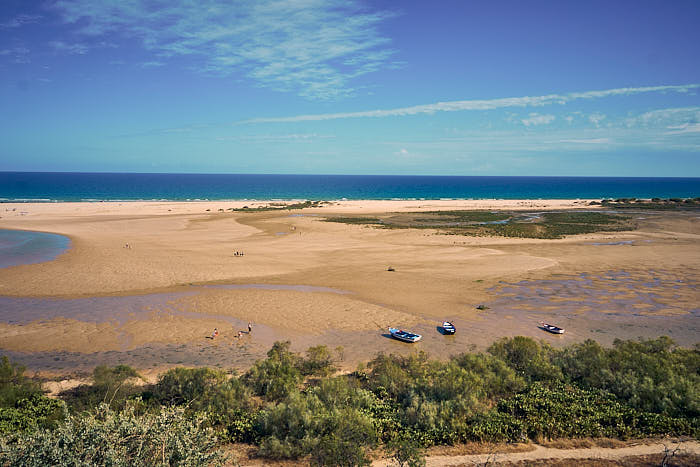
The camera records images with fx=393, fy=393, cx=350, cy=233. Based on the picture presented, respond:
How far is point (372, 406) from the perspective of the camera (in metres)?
14.3

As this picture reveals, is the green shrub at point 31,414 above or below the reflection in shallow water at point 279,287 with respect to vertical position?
above

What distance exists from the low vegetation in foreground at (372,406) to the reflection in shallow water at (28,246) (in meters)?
32.3

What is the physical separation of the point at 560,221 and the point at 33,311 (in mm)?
79206

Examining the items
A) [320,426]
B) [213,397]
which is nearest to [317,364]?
[213,397]

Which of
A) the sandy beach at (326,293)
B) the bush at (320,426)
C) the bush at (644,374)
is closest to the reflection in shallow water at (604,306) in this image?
the sandy beach at (326,293)

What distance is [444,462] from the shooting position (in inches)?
456

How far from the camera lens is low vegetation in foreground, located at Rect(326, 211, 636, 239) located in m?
62.1

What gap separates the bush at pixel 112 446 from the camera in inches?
328

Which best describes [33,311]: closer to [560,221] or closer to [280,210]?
[280,210]

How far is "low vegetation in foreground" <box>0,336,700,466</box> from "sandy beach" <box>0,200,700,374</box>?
4.68 meters

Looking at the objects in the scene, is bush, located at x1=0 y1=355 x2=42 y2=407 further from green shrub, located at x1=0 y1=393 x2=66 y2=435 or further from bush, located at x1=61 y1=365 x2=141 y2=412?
bush, located at x1=61 y1=365 x2=141 y2=412

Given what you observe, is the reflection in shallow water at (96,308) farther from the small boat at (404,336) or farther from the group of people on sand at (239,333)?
the small boat at (404,336)

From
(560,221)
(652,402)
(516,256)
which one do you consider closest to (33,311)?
(652,402)

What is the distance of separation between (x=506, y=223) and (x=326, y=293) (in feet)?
172
